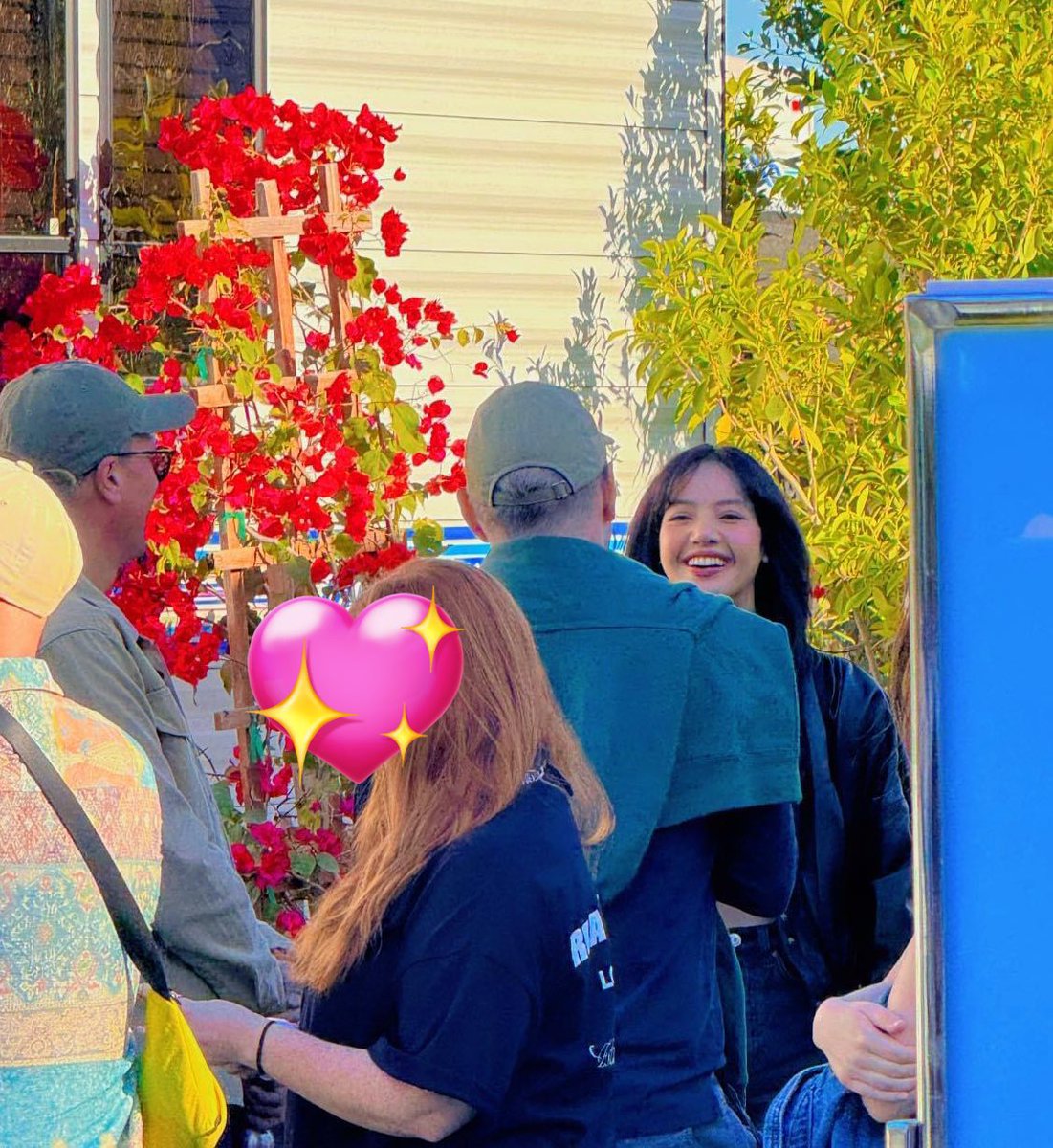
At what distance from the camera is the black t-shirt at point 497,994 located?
7.14ft

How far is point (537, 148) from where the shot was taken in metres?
6.68

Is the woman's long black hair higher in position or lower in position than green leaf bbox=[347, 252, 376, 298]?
lower

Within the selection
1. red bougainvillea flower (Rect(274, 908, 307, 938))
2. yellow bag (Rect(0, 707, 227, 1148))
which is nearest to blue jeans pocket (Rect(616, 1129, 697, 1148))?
yellow bag (Rect(0, 707, 227, 1148))

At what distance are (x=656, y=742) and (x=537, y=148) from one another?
4.38 meters

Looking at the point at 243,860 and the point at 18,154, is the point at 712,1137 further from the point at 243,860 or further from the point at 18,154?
the point at 18,154

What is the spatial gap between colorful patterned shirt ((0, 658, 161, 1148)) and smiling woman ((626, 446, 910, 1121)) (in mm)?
1599

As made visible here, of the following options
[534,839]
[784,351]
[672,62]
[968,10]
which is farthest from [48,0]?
[534,839]

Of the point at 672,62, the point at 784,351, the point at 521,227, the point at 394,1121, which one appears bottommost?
the point at 394,1121

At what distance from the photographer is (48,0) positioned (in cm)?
601

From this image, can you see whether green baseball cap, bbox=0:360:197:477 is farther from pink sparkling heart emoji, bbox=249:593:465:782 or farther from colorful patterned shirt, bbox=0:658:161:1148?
colorful patterned shirt, bbox=0:658:161:1148

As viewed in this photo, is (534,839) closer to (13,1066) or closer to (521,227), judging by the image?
(13,1066)

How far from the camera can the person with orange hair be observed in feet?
7.18

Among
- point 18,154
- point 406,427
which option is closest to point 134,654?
point 406,427

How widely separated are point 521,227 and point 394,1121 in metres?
4.86
